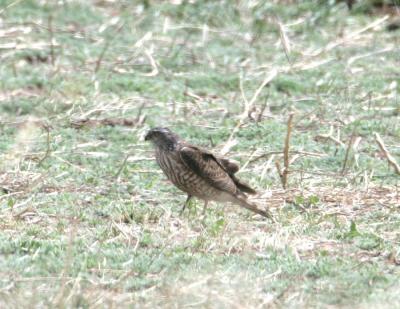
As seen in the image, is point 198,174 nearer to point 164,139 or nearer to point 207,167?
point 207,167

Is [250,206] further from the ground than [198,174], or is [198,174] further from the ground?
[198,174]

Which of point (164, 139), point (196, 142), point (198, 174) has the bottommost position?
point (196, 142)

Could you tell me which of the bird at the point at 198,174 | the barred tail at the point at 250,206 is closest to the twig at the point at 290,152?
the bird at the point at 198,174

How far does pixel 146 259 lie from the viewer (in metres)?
7.02

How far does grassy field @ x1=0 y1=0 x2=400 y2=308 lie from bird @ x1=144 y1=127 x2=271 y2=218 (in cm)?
13

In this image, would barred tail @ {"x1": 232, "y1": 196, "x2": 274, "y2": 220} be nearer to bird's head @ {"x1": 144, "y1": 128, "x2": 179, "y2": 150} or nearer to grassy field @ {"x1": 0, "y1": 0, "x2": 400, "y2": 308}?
grassy field @ {"x1": 0, "y1": 0, "x2": 400, "y2": 308}

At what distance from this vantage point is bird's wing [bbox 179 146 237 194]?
328 inches

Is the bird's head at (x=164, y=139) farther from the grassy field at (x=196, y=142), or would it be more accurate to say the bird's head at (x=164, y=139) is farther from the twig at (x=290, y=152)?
the twig at (x=290, y=152)

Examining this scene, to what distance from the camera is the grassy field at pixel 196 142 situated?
21.9 feet

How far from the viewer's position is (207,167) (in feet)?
27.4

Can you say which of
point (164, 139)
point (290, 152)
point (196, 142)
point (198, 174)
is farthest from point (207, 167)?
point (196, 142)

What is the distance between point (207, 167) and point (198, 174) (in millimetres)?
84

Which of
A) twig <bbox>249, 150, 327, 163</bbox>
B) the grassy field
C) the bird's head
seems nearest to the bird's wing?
the bird's head

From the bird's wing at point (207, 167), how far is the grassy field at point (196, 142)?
0.21 meters
